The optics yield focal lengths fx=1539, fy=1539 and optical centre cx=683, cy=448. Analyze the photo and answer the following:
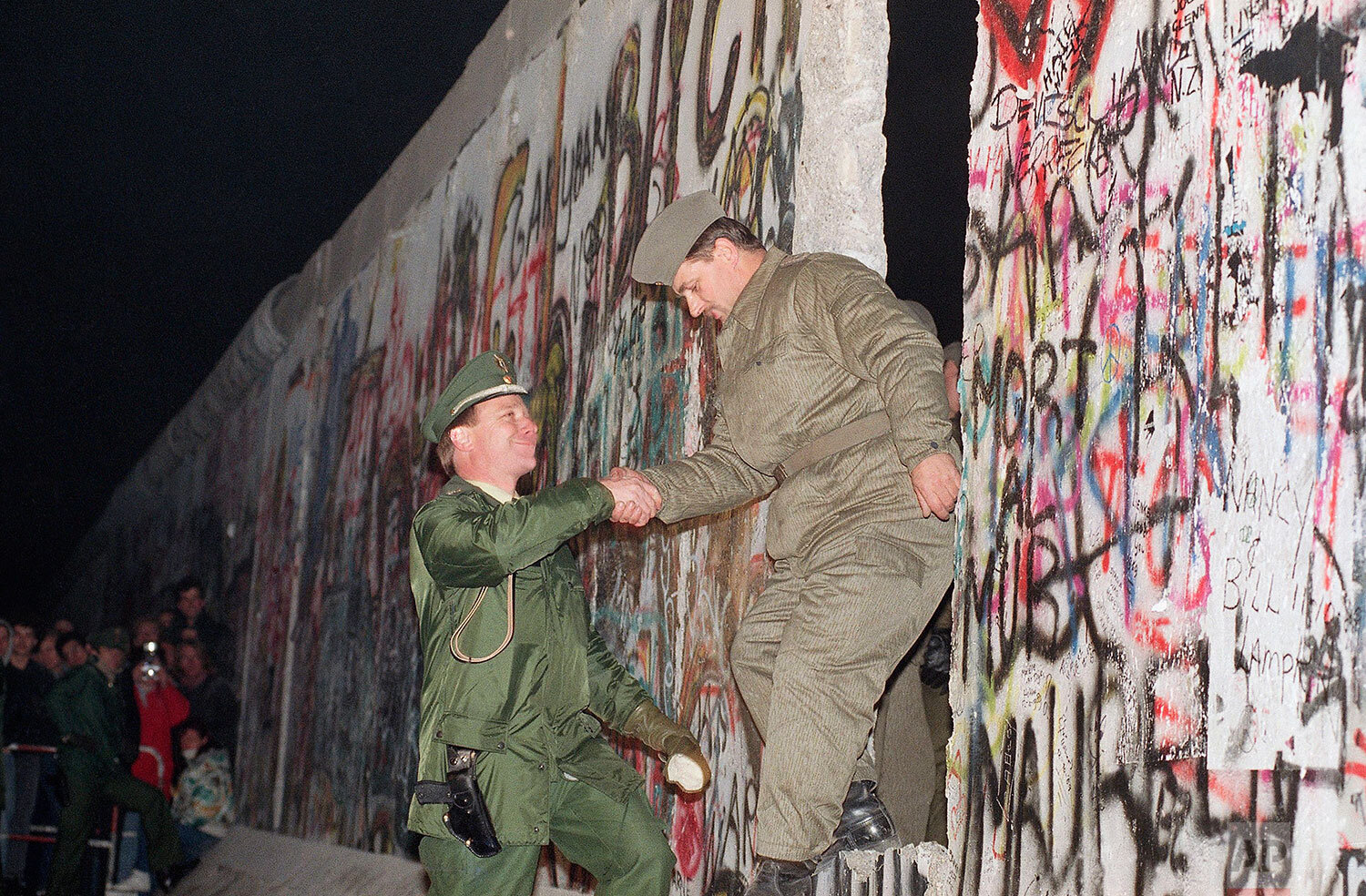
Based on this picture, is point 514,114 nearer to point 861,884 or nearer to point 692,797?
point 692,797

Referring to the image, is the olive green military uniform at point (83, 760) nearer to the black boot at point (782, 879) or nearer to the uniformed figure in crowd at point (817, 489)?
the uniformed figure in crowd at point (817, 489)

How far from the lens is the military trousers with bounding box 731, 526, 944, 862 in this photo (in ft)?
12.9

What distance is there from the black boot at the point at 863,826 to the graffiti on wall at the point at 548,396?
813 millimetres

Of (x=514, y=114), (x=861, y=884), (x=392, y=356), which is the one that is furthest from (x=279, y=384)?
(x=861, y=884)

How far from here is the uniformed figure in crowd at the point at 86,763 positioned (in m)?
10.3

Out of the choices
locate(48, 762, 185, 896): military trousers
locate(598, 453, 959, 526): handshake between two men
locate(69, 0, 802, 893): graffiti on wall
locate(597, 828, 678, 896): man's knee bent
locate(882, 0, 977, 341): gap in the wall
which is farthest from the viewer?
locate(48, 762, 185, 896): military trousers

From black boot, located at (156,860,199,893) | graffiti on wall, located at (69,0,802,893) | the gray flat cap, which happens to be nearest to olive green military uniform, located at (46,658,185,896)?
black boot, located at (156,860,199,893)

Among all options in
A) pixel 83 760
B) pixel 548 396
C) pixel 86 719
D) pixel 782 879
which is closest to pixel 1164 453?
pixel 782 879

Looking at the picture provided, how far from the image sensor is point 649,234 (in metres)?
4.59

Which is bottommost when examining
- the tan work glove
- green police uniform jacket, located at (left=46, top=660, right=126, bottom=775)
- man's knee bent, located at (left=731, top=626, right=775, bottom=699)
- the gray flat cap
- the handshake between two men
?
green police uniform jacket, located at (left=46, top=660, right=126, bottom=775)

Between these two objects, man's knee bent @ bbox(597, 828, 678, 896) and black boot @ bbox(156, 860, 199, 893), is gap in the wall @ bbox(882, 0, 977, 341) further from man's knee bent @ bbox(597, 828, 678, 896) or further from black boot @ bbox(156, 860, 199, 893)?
black boot @ bbox(156, 860, 199, 893)

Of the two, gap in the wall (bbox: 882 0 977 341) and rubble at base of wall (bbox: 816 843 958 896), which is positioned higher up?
gap in the wall (bbox: 882 0 977 341)

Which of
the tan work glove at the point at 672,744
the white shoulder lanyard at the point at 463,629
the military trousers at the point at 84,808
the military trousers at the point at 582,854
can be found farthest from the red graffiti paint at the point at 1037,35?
the military trousers at the point at 84,808

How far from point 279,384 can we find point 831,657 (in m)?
12.1
